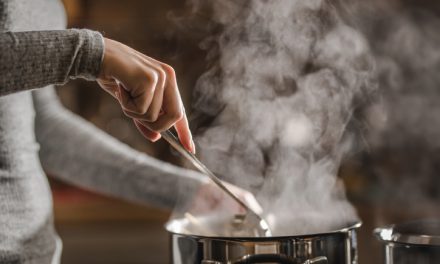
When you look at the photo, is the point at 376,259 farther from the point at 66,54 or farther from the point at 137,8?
the point at 66,54

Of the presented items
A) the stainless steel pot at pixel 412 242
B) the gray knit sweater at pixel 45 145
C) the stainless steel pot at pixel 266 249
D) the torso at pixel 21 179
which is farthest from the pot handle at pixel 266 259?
the torso at pixel 21 179

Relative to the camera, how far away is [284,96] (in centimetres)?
118

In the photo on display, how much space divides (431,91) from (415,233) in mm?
1422

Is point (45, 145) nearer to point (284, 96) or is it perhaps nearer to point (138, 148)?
point (284, 96)

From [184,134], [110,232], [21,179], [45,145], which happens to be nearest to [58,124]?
[45,145]

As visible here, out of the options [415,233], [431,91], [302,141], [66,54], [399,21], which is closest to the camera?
[66,54]

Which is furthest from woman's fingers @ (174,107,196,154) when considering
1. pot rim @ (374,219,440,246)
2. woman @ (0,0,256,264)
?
pot rim @ (374,219,440,246)

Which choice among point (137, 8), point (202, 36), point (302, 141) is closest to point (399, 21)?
point (202, 36)

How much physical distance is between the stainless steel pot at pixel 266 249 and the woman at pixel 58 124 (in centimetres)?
12

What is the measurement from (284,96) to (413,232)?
20.5 inches

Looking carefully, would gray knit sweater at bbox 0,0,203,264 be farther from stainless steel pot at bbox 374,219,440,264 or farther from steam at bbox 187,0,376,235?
stainless steel pot at bbox 374,219,440,264

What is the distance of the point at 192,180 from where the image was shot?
92 cm

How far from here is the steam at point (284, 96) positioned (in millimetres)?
1066

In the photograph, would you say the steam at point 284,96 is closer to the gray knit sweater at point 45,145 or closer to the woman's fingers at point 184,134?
the gray knit sweater at point 45,145
